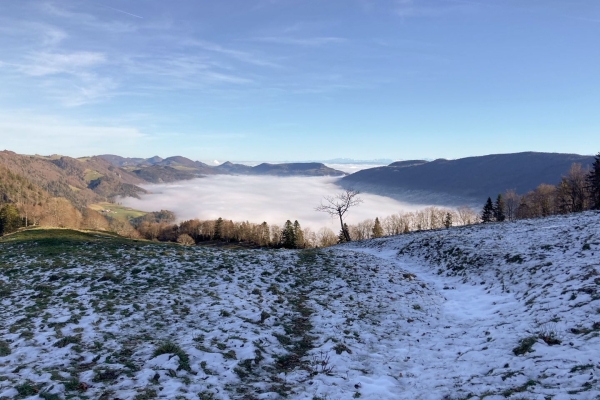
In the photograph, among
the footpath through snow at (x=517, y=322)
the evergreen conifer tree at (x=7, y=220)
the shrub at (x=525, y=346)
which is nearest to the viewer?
the footpath through snow at (x=517, y=322)

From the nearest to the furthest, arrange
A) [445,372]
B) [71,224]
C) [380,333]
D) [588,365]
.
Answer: [588,365] < [445,372] < [380,333] < [71,224]

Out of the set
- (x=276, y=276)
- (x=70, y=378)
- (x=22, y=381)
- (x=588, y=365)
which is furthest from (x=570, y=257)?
(x=22, y=381)

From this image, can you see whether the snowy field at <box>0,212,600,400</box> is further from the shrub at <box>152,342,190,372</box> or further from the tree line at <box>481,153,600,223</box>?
the tree line at <box>481,153,600,223</box>

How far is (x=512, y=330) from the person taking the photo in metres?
10.8

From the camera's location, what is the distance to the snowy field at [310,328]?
318 inches

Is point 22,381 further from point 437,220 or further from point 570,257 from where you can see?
point 437,220

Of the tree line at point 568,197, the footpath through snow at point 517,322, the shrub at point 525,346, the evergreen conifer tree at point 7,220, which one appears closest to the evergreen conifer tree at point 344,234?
the tree line at point 568,197

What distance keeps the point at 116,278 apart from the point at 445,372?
17.4m

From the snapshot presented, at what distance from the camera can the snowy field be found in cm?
807

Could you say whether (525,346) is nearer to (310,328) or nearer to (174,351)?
(310,328)

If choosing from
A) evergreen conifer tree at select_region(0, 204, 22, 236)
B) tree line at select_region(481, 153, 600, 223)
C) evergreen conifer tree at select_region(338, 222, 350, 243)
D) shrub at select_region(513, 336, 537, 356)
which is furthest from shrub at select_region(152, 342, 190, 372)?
evergreen conifer tree at select_region(0, 204, 22, 236)

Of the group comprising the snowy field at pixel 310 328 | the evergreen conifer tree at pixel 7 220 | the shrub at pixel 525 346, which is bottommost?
the evergreen conifer tree at pixel 7 220

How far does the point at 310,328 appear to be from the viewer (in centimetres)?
1254

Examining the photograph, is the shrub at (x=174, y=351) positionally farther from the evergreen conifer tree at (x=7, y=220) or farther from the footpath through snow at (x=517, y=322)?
the evergreen conifer tree at (x=7, y=220)
